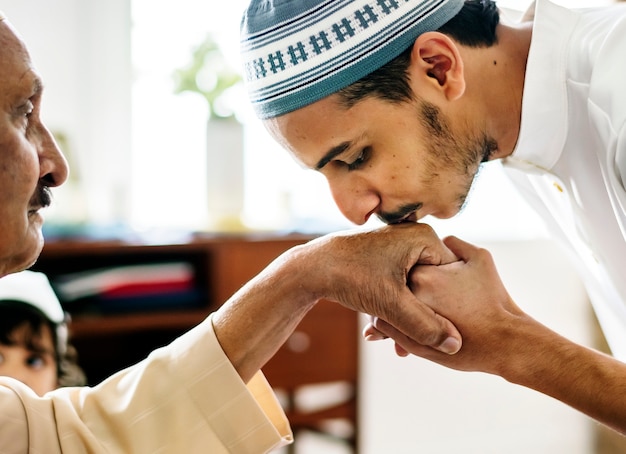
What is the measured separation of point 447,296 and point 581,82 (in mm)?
438

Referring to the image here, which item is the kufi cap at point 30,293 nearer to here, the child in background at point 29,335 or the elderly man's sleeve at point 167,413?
the child in background at point 29,335

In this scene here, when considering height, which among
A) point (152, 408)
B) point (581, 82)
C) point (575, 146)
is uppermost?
point (581, 82)

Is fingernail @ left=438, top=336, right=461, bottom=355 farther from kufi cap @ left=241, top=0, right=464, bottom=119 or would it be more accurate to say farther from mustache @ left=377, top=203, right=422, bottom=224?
kufi cap @ left=241, top=0, right=464, bottom=119

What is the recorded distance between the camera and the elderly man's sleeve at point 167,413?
1174 millimetres

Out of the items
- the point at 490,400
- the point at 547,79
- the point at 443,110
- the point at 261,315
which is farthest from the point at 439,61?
the point at 490,400

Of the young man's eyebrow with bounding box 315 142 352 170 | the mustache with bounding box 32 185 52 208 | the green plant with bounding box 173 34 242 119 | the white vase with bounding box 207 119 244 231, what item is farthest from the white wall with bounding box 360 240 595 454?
the mustache with bounding box 32 185 52 208

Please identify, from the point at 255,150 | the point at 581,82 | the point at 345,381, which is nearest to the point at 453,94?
the point at 581,82

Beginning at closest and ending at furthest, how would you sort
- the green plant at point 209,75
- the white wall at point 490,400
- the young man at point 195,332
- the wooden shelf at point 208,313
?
the young man at point 195,332 < the wooden shelf at point 208,313 < the green plant at point 209,75 < the white wall at point 490,400

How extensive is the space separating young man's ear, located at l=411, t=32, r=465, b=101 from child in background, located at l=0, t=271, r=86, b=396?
3.53ft

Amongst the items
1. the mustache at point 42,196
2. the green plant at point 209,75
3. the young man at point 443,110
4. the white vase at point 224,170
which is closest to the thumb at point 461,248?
the young man at point 443,110

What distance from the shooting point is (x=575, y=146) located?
143 centimetres

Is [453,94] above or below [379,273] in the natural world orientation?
above

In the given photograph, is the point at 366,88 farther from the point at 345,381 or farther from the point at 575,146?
the point at 345,381

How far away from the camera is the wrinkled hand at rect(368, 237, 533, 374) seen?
1252 millimetres
